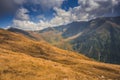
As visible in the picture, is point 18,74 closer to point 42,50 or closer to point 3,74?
point 3,74

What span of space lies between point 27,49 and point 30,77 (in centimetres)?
10175

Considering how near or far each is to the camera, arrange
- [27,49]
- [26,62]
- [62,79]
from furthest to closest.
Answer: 1. [27,49]
2. [26,62]
3. [62,79]

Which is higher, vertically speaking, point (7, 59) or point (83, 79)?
point (7, 59)

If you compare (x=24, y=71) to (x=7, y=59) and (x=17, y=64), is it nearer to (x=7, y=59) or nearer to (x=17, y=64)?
(x=17, y=64)

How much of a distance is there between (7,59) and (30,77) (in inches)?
918

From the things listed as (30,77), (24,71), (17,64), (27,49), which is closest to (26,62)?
(17,64)

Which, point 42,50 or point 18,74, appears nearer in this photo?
point 18,74

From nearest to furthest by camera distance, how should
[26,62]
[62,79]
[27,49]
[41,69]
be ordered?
[62,79] < [41,69] < [26,62] < [27,49]

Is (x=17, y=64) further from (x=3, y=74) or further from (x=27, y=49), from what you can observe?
(x=27, y=49)

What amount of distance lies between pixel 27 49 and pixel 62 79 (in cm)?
10532

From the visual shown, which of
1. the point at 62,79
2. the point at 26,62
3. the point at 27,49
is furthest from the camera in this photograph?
the point at 27,49

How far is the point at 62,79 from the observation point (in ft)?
214

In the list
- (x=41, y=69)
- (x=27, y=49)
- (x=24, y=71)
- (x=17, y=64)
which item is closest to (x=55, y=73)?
(x=41, y=69)

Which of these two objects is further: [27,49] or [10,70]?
[27,49]
